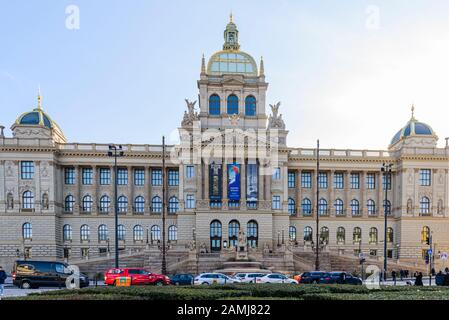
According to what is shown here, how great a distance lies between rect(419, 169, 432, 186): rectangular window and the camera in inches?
2933

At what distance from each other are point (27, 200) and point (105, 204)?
11961mm

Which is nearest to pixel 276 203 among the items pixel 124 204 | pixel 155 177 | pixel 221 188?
pixel 221 188

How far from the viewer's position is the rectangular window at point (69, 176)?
73562 millimetres

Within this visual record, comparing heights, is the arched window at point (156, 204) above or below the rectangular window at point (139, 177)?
below

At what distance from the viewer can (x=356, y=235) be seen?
7612cm

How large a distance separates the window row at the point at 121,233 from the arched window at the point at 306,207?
2210 centimetres

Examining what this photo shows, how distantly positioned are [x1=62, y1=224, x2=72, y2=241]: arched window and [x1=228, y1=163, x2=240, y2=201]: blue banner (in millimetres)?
26710

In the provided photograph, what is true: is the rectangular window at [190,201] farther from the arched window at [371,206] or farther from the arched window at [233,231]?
the arched window at [371,206]

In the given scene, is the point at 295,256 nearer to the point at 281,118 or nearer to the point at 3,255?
the point at 281,118

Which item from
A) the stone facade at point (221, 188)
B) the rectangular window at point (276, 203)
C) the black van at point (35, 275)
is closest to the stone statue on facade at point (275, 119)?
the stone facade at point (221, 188)

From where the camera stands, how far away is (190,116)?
72.8m

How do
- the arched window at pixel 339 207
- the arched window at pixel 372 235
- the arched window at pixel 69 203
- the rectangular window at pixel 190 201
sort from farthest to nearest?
the arched window at pixel 339 207 < the arched window at pixel 372 235 < the arched window at pixel 69 203 < the rectangular window at pixel 190 201
